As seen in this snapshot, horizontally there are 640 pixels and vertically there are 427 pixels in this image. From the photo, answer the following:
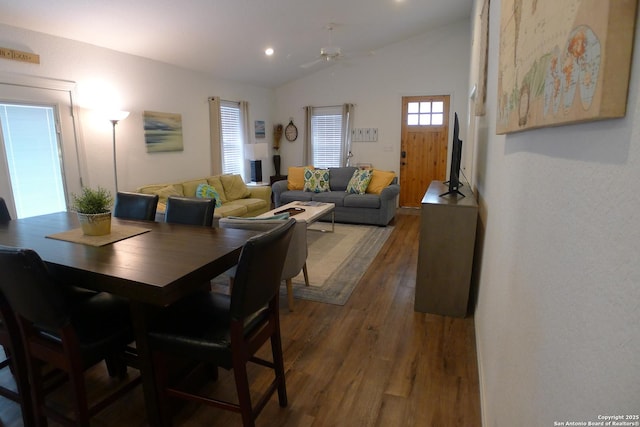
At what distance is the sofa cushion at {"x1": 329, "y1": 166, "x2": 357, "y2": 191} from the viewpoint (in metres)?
6.44

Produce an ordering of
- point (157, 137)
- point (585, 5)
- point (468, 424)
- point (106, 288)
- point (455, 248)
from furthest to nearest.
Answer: point (157, 137) < point (455, 248) < point (468, 424) < point (106, 288) < point (585, 5)

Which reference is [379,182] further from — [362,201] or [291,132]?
[291,132]

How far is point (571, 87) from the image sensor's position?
27.5 inches

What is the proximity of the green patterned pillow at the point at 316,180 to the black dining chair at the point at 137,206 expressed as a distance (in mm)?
3795

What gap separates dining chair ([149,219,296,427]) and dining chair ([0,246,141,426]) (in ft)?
0.77

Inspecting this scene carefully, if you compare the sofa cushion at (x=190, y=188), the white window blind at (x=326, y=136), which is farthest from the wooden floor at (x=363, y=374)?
the white window blind at (x=326, y=136)

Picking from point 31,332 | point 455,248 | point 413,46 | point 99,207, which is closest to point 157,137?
point 99,207

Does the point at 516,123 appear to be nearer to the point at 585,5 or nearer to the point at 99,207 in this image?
the point at 585,5

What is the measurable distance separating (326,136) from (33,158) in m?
5.16

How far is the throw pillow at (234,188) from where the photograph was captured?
18.7 ft

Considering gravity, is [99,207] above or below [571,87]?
below

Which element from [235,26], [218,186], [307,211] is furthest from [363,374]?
[235,26]

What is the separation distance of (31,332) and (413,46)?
22.8 feet

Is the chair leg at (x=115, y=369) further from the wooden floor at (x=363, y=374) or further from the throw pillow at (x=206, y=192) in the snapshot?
the throw pillow at (x=206, y=192)
